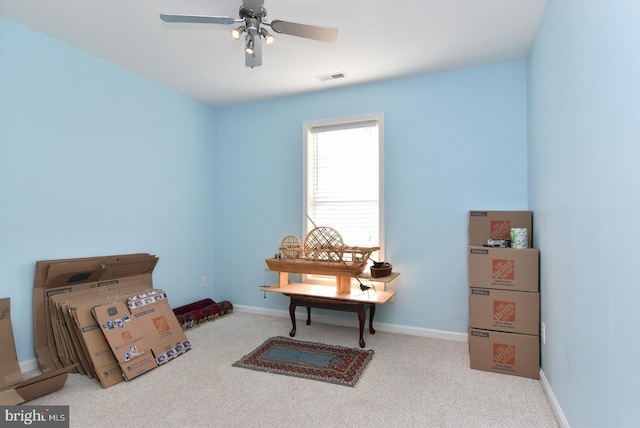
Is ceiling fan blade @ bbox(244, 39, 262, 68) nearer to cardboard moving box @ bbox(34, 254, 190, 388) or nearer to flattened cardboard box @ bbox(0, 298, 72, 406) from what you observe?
cardboard moving box @ bbox(34, 254, 190, 388)

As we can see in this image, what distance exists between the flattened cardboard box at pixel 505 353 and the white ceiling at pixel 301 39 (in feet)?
7.84

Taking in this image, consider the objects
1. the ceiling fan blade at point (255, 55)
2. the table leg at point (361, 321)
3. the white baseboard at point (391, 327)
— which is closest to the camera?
the ceiling fan blade at point (255, 55)

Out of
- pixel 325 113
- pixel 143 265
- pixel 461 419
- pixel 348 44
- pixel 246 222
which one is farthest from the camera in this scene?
→ pixel 246 222

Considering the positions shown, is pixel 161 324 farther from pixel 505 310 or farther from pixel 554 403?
pixel 554 403

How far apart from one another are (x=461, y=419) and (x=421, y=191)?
209 cm

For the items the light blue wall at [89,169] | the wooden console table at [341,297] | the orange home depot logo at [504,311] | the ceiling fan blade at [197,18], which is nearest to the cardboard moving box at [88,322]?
the light blue wall at [89,169]

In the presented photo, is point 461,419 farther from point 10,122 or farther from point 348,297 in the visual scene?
point 10,122

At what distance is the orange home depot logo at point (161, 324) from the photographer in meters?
2.98

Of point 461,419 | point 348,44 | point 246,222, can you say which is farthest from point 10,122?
point 461,419

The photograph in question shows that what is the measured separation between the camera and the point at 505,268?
265 centimetres

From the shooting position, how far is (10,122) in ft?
8.45

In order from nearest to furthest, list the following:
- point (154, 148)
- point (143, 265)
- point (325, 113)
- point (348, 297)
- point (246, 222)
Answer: point (348, 297) → point (143, 265) → point (154, 148) → point (325, 113) → point (246, 222)

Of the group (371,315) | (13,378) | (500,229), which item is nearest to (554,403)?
(500,229)

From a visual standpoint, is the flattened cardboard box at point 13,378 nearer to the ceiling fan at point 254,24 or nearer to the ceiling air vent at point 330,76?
the ceiling fan at point 254,24
